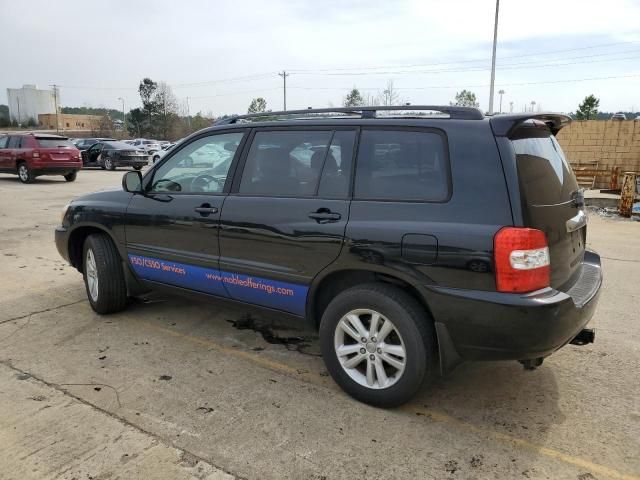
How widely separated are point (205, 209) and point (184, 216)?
0.77 feet

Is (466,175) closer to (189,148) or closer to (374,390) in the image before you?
(374,390)

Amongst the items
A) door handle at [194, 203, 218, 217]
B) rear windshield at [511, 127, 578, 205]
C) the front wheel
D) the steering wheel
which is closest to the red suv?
the front wheel

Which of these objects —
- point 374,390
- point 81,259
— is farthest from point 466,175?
point 81,259

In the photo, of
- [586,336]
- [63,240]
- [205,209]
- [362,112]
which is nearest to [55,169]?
[63,240]

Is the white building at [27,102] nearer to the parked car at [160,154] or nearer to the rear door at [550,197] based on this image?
the parked car at [160,154]

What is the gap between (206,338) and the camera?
4176 millimetres

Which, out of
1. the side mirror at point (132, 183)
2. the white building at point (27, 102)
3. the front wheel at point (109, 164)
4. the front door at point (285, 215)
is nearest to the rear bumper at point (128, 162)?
the front wheel at point (109, 164)

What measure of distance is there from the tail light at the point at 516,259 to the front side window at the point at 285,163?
1252 mm

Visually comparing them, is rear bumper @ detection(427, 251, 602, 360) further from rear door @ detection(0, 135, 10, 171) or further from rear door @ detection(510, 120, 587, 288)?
rear door @ detection(0, 135, 10, 171)

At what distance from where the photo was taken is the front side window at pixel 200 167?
3.88 m

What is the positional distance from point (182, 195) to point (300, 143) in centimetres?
113

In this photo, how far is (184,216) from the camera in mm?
3951

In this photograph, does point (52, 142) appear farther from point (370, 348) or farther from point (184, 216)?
point (370, 348)

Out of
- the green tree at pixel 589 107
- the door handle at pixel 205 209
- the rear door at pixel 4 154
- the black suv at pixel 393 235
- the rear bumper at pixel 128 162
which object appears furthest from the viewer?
the green tree at pixel 589 107
